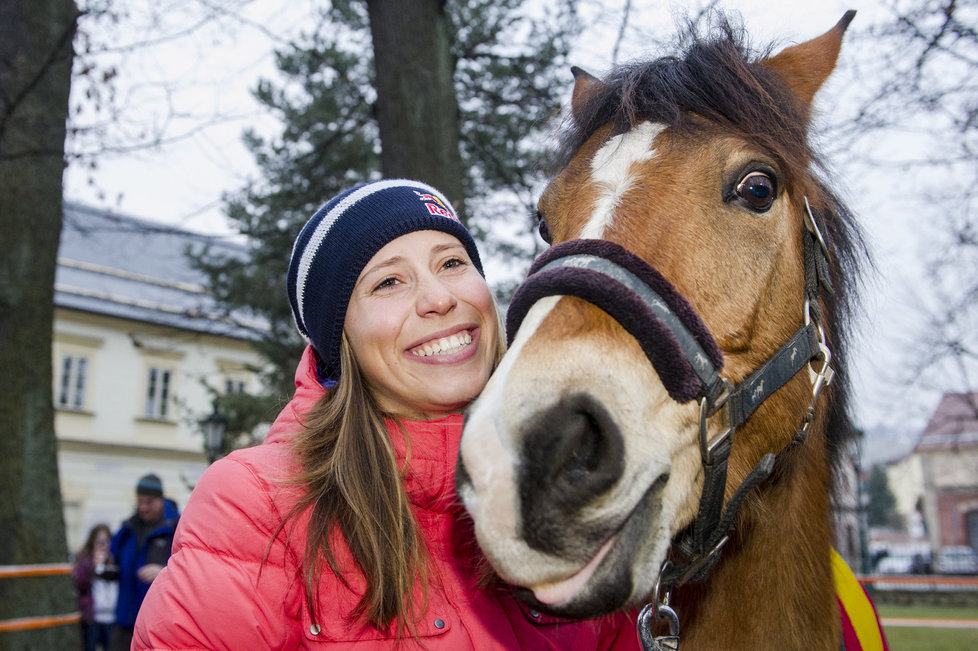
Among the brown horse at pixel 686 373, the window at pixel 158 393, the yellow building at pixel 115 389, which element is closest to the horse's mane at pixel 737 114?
the brown horse at pixel 686 373

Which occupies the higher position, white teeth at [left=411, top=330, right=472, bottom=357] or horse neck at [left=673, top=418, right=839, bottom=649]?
white teeth at [left=411, top=330, right=472, bottom=357]

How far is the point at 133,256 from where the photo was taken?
34.5 metres

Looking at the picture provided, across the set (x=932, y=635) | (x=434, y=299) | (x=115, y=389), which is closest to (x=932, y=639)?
(x=932, y=635)

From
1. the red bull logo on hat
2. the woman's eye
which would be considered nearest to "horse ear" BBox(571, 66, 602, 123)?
the red bull logo on hat

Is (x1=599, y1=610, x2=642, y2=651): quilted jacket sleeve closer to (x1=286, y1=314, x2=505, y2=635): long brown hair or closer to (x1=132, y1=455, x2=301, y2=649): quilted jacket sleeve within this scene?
(x1=286, y1=314, x2=505, y2=635): long brown hair

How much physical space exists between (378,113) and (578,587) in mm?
4400

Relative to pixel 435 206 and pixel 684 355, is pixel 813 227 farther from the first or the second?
pixel 435 206

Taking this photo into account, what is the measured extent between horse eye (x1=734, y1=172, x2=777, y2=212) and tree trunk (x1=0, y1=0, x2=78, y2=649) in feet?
15.8

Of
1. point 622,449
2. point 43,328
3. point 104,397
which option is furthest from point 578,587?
point 104,397

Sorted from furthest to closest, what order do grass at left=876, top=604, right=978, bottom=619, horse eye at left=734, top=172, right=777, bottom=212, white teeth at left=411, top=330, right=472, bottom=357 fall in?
grass at left=876, top=604, right=978, bottom=619 → white teeth at left=411, top=330, right=472, bottom=357 → horse eye at left=734, top=172, right=777, bottom=212

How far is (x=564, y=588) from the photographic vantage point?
1572mm

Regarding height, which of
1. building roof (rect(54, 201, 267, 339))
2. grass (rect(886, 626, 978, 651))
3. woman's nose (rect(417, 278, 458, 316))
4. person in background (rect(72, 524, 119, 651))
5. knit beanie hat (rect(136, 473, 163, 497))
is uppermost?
building roof (rect(54, 201, 267, 339))

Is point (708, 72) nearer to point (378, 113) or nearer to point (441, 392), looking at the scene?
point (441, 392)

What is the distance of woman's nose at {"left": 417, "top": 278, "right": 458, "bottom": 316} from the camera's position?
7.48 feet
